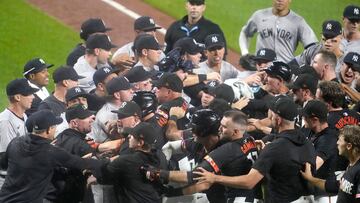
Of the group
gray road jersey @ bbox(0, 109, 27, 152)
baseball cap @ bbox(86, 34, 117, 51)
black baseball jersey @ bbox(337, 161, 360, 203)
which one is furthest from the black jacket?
baseball cap @ bbox(86, 34, 117, 51)

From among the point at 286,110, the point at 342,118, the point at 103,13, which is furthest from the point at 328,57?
the point at 103,13

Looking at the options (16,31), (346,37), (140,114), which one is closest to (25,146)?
(140,114)

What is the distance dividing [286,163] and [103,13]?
374 inches

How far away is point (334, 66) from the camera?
10.6 meters

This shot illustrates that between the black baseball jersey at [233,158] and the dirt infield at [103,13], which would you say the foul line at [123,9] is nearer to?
the dirt infield at [103,13]

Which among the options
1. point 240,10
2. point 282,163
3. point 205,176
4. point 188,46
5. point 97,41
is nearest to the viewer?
point 205,176

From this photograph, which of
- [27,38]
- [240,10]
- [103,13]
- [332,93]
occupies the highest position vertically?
[332,93]

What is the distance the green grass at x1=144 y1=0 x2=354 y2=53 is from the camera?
17.2 metres

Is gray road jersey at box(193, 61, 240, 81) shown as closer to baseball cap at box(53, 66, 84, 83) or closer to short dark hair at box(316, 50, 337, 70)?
short dark hair at box(316, 50, 337, 70)

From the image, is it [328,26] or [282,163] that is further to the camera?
[328,26]

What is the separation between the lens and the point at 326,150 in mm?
9109

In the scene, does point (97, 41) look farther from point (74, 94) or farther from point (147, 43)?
point (74, 94)

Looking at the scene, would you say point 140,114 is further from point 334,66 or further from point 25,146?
point 334,66

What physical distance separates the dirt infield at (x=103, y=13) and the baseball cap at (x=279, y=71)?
261 inches
